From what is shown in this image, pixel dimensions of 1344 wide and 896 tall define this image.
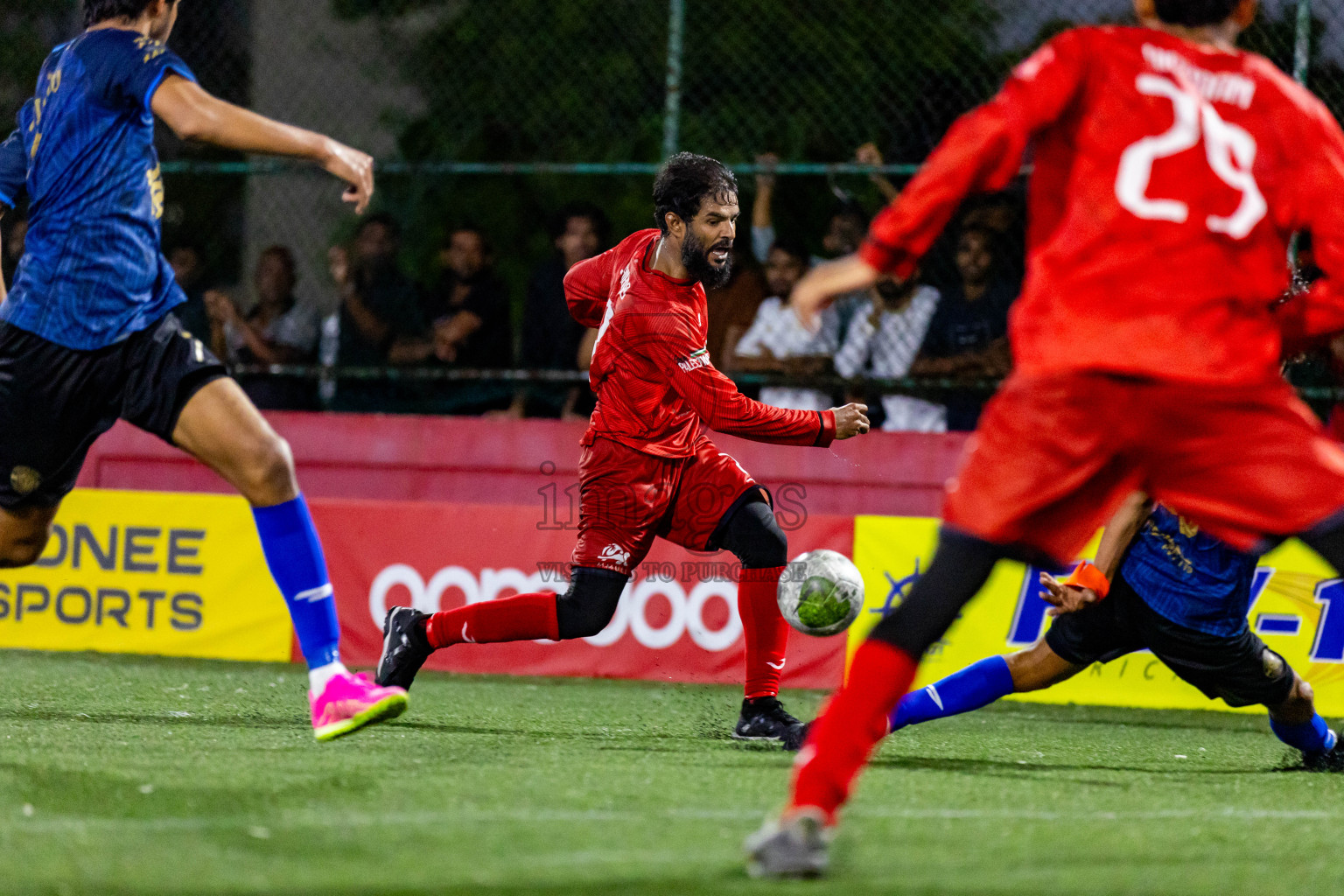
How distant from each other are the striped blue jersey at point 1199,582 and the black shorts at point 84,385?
2.97m

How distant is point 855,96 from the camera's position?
961cm

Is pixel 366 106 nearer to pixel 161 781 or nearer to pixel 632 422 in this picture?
pixel 632 422

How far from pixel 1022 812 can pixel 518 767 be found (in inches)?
59.1

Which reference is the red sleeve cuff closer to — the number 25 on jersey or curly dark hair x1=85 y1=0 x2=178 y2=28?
the number 25 on jersey

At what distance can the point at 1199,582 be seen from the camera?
201 inches

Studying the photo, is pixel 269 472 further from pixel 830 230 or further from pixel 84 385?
pixel 830 230

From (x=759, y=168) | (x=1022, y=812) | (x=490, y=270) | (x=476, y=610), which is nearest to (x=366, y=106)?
(x=490, y=270)

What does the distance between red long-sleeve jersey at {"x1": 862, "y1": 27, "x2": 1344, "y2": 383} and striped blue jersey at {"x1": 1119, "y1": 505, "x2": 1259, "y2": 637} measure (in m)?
1.79

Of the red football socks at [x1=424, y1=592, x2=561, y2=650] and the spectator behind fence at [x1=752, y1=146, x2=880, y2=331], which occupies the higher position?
the spectator behind fence at [x1=752, y1=146, x2=880, y2=331]

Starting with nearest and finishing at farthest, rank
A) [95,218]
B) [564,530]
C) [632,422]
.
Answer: [95,218] < [632,422] < [564,530]

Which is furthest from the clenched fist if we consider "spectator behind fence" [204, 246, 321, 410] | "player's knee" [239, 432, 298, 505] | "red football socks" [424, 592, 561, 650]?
"spectator behind fence" [204, 246, 321, 410]

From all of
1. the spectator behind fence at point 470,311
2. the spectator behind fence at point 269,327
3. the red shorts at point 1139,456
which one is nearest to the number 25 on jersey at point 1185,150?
the red shorts at point 1139,456

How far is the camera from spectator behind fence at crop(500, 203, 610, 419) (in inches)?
382

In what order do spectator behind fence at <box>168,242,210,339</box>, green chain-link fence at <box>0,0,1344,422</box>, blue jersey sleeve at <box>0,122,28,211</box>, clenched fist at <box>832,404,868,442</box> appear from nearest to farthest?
blue jersey sleeve at <box>0,122,28,211</box> < clenched fist at <box>832,404,868,442</box> < green chain-link fence at <box>0,0,1344,422</box> < spectator behind fence at <box>168,242,210,339</box>
